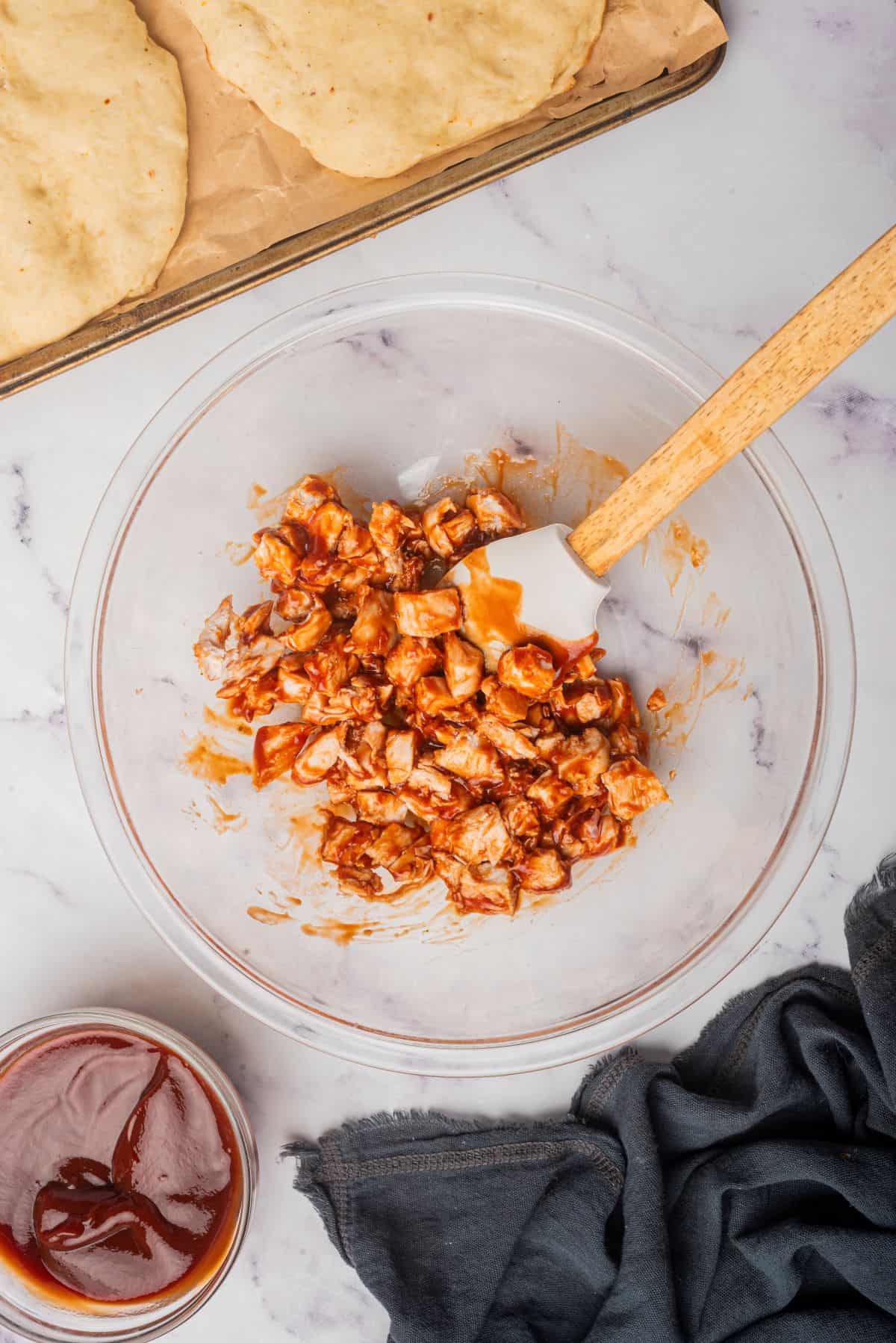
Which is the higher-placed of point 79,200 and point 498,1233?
point 79,200

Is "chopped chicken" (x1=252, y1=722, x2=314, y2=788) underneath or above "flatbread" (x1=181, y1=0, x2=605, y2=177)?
underneath

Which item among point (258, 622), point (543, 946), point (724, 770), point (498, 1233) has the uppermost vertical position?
point (258, 622)

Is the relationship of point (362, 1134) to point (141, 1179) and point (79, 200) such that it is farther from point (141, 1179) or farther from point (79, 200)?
point (79, 200)

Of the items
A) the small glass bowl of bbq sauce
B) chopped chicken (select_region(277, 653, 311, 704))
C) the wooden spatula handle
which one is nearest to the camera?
the wooden spatula handle

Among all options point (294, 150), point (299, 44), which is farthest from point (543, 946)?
point (299, 44)

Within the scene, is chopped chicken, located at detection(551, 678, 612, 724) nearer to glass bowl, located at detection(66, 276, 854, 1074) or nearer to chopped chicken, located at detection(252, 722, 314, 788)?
glass bowl, located at detection(66, 276, 854, 1074)

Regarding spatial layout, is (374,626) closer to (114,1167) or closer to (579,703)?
(579,703)

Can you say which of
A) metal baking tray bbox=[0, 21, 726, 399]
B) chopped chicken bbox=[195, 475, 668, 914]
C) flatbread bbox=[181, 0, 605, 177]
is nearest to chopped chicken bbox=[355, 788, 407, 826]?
chopped chicken bbox=[195, 475, 668, 914]

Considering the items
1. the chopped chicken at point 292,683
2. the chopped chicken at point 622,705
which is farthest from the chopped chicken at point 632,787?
the chopped chicken at point 292,683

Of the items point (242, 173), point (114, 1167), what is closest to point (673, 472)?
point (242, 173)
